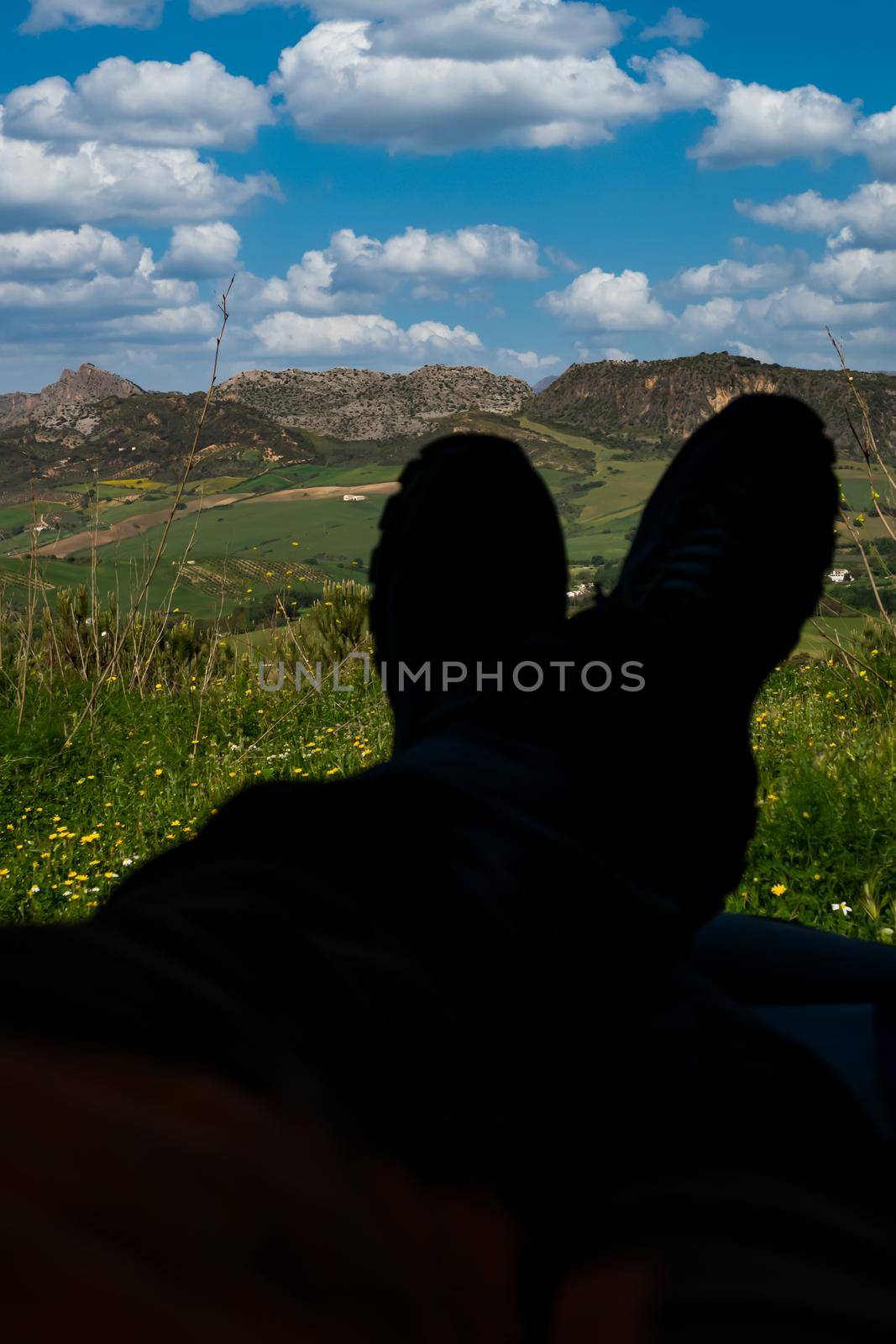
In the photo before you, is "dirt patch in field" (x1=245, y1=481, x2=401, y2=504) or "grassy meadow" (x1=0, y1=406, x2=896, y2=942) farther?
"dirt patch in field" (x1=245, y1=481, x2=401, y2=504)

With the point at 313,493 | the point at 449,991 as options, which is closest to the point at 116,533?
the point at 449,991

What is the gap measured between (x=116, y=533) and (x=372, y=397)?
25.0 metres

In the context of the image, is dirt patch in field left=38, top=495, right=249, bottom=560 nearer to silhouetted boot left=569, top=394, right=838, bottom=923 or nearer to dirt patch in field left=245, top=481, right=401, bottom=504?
silhouetted boot left=569, top=394, right=838, bottom=923

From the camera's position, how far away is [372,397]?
2752 centimetres

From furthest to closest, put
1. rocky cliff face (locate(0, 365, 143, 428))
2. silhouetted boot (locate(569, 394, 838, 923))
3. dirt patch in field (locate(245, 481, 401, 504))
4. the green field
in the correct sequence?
rocky cliff face (locate(0, 365, 143, 428))
dirt patch in field (locate(245, 481, 401, 504))
the green field
silhouetted boot (locate(569, 394, 838, 923))

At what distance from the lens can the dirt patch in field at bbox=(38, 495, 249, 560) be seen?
3374 millimetres

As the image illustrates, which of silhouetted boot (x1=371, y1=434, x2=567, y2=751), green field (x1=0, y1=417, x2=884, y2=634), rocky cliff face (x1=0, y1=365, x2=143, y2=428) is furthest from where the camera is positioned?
rocky cliff face (x1=0, y1=365, x2=143, y2=428)

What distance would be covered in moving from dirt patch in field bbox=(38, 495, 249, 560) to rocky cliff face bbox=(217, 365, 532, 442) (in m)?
16.3

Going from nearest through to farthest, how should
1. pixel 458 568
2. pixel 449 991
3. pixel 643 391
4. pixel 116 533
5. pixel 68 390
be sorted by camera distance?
pixel 449 991, pixel 458 568, pixel 116 533, pixel 643 391, pixel 68 390

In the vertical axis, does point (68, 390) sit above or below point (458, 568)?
above

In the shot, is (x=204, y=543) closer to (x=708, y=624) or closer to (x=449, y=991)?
(x=708, y=624)

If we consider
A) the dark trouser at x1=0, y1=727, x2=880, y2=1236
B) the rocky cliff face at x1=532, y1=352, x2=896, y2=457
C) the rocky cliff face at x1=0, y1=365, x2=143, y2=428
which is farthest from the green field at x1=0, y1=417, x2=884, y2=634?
the rocky cliff face at x1=0, y1=365, x2=143, y2=428

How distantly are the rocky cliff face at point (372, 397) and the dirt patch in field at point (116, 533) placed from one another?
53.5 ft

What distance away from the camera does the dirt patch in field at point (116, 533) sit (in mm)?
3374
